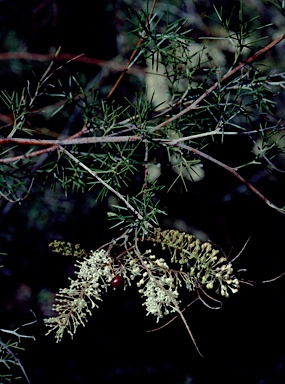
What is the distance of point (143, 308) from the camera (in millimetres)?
2291

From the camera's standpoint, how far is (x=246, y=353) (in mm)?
2322

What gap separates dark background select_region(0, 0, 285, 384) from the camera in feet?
7.34

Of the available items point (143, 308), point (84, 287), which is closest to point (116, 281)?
point (84, 287)

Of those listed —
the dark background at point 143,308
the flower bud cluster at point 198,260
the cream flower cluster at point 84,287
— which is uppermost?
the flower bud cluster at point 198,260

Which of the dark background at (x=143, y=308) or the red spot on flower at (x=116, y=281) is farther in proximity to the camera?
the dark background at (x=143, y=308)

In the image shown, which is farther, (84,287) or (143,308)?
(143,308)

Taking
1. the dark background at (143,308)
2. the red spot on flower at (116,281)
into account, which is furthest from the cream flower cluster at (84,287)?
the dark background at (143,308)

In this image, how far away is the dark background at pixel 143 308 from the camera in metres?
2.24

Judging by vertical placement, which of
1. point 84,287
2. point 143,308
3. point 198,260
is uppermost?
point 198,260

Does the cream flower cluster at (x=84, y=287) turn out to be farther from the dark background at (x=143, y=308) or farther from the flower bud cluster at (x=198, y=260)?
the dark background at (x=143, y=308)

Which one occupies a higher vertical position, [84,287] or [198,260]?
[198,260]

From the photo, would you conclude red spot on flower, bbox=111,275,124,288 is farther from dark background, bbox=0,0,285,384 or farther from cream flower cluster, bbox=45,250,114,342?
dark background, bbox=0,0,285,384

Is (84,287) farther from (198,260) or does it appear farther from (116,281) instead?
(198,260)

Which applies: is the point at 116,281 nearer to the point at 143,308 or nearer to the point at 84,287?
the point at 84,287
